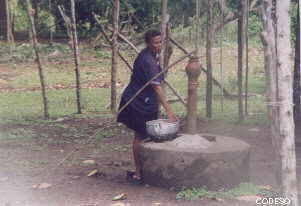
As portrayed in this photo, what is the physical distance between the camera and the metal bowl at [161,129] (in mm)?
5270

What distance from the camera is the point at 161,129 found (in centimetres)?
527

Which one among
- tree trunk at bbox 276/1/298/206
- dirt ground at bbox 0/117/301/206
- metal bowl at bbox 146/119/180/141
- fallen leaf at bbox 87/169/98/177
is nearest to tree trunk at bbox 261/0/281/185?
tree trunk at bbox 276/1/298/206

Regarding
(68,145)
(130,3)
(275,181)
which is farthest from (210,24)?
A: (130,3)

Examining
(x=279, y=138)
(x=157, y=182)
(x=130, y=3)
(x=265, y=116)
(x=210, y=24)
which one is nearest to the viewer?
(x=279, y=138)

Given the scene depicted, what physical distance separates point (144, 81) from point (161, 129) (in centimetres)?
51

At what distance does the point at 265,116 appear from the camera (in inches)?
340

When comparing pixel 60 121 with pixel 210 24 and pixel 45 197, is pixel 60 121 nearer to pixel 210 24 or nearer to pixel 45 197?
pixel 210 24

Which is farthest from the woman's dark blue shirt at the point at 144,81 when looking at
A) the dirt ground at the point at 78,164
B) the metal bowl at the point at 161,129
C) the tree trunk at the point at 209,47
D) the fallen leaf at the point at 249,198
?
the tree trunk at the point at 209,47

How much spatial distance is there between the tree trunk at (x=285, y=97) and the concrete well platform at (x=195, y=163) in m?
0.75

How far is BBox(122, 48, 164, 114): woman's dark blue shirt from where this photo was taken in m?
5.26

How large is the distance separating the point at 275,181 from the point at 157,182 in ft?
3.96

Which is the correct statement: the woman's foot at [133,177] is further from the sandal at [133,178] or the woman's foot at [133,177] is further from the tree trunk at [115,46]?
the tree trunk at [115,46]

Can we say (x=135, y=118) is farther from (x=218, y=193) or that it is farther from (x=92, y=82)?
(x=92, y=82)

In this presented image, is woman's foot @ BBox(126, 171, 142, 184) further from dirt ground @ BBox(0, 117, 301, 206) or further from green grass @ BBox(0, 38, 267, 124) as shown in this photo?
green grass @ BBox(0, 38, 267, 124)
